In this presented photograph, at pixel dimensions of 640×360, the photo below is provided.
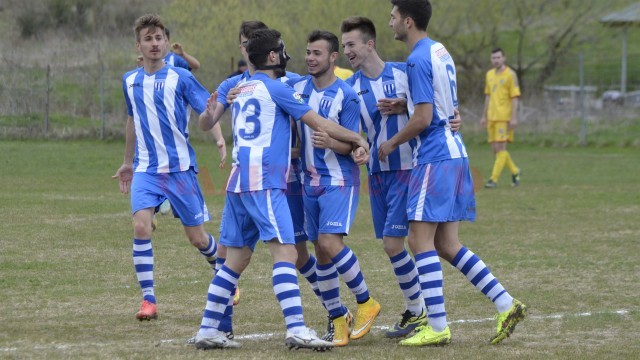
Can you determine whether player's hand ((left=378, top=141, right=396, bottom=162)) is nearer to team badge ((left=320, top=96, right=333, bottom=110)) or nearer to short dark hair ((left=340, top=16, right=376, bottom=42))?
team badge ((left=320, top=96, right=333, bottom=110))

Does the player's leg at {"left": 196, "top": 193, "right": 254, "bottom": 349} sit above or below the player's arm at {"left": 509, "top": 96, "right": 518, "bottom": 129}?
below

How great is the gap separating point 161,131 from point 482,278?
2.79 metres

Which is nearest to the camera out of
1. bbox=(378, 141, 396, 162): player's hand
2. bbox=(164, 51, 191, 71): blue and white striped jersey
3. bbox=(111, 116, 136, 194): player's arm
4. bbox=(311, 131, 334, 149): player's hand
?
bbox=(311, 131, 334, 149): player's hand

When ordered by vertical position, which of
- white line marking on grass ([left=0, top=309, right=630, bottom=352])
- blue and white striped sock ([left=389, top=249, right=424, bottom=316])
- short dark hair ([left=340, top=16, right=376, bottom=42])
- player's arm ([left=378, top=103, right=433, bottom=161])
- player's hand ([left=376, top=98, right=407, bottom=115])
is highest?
short dark hair ([left=340, top=16, right=376, bottom=42])

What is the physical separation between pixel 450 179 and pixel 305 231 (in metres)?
1.07

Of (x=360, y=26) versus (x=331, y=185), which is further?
(x=360, y=26)

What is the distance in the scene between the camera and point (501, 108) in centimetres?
1875

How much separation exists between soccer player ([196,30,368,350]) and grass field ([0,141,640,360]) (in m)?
0.31

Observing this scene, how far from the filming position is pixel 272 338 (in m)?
7.22

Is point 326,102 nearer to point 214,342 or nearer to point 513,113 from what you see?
point 214,342

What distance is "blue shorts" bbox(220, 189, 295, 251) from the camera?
6.72 meters

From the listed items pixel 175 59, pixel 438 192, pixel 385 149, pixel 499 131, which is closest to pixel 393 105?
pixel 385 149

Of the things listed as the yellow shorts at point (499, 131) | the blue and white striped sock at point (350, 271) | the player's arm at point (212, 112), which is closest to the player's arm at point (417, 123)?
the blue and white striped sock at point (350, 271)

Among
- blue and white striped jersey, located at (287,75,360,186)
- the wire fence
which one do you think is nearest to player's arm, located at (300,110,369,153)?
blue and white striped jersey, located at (287,75,360,186)
